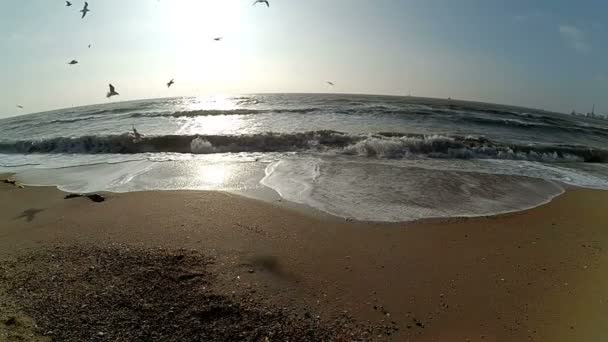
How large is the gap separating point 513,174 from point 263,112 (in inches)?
727

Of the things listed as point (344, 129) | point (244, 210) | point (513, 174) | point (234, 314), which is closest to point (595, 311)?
point (234, 314)

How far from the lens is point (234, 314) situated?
336 centimetres

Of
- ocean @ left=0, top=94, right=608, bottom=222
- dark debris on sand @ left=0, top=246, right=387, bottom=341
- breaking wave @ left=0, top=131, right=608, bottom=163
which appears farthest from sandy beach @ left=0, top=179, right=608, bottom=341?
breaking wave @ left=0, top=131, right=608, bottom=163

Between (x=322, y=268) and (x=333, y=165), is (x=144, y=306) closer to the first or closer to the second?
(x=322, y=268)

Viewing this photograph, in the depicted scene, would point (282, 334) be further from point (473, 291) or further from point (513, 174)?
point (513, 174)

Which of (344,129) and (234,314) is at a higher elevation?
(344,129)

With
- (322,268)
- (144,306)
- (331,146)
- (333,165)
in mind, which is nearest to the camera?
(144,306)

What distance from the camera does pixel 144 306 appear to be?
11.2 feet

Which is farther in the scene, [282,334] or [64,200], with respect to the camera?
[64,200]

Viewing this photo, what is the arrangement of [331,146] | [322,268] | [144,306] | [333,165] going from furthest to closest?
[331,146] → [333,165] → [322,268] → [144,306]

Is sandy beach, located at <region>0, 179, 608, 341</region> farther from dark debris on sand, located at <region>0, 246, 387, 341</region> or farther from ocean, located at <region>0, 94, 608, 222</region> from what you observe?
ocean, located at <region>0, 94, 608, 222</region>

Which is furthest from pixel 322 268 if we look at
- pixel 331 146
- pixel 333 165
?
pixel 331 146

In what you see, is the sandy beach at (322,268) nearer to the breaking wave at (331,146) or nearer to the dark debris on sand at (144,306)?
the dark debris on sand at (144,306)

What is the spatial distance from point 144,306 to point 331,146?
11.4 m
